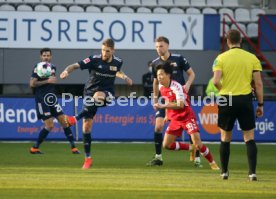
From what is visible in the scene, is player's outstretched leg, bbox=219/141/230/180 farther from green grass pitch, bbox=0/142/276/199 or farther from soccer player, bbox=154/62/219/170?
soccer player, bbox=154/62/219/170

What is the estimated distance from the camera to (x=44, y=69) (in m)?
19.0

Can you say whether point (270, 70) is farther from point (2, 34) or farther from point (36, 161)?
point (36, 161)

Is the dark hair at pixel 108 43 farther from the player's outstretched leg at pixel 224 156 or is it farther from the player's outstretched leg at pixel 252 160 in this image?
the player's outstretched leg at pixel 252 160

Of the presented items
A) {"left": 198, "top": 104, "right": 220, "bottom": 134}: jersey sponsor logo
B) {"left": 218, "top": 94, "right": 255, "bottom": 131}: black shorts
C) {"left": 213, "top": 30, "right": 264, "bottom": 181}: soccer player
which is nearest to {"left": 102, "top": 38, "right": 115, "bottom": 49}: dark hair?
{"left": 213, "top": 30, "right": 264, "bottom": 181}: soccer player

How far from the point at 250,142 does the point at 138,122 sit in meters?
10.7

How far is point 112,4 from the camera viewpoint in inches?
1136

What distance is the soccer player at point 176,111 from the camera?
14812 mm

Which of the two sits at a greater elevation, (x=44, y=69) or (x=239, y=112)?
(x=44, y=69)

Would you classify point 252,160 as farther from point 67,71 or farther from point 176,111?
point 67,71

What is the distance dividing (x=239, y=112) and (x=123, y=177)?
6.63 ft

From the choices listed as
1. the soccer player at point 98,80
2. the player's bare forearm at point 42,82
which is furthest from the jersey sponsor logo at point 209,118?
the soccer player at point 98,80

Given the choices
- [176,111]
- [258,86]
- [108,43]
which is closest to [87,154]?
[176,111]

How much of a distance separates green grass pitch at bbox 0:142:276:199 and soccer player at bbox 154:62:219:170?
446 millimetres

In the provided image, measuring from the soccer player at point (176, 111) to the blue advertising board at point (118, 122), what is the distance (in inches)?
315
